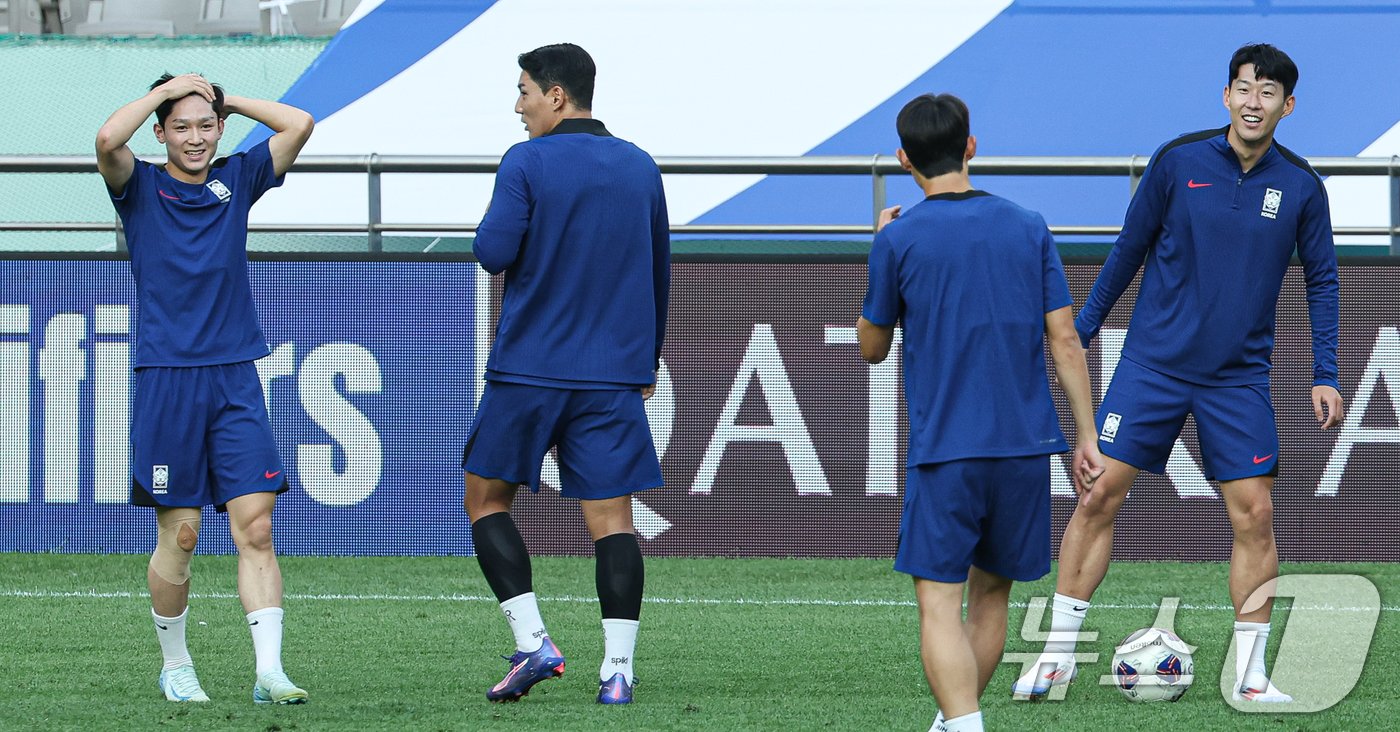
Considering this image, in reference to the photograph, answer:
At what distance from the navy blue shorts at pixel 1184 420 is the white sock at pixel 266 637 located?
226 centimetres

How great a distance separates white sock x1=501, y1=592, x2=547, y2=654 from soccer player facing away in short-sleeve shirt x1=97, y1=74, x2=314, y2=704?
1.88ft

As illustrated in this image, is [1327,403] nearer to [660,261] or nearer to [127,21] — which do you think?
[660,261]

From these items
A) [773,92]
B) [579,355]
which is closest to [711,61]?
[773,92]

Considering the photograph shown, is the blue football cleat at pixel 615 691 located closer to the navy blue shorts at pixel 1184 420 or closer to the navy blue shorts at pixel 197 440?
the navy blue shorts at pixel 197 440

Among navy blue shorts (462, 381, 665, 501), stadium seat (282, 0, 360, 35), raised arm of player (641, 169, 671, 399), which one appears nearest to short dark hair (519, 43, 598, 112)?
raised arm of player (641, 169, 671, 399)

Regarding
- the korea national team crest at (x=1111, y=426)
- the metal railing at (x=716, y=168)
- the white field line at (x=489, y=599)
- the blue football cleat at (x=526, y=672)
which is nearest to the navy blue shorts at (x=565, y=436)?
the blue football cleat at (x=526, y=672)

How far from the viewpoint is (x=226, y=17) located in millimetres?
17344

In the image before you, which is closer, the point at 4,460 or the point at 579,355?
the point at 579,355

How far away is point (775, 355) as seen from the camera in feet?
28.3

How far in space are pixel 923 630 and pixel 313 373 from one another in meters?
4.92

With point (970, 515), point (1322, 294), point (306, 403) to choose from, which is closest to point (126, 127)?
point (970, 515)

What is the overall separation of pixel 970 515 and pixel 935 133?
31.5 inches

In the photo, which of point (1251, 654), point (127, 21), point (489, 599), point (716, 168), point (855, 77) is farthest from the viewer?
point (127, 21)

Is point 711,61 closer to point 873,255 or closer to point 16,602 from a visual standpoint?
point 16,602
